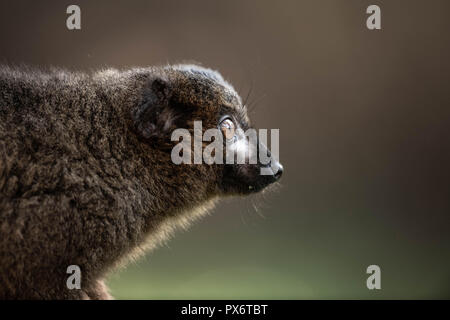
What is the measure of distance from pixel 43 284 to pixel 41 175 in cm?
59

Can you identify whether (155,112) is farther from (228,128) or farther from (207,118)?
(228,128)

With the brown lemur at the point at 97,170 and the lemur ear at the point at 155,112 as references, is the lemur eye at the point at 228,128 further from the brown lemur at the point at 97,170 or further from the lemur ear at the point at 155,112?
the lemur ear at the point at 155,112

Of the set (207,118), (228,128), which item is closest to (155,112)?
(207,118)

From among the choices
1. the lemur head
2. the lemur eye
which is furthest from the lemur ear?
the lemur eye

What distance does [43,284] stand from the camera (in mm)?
3168

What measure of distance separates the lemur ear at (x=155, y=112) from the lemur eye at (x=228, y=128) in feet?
1.16

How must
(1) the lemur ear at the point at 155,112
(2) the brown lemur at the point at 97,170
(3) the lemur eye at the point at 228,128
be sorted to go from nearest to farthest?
1. (2) the brown lemur at the point at 97,170
2. (1) the lemur ear at the point at 155,112
3. (3) the lemur eye at the point at 228,128

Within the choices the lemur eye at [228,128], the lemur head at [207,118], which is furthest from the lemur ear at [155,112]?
the lemur eye at [228,128]

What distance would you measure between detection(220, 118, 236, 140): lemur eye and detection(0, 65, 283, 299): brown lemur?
0.01 metres

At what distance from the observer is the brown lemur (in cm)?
319

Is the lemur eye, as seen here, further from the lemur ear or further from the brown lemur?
the lemur ear

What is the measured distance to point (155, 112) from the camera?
394 centimetres

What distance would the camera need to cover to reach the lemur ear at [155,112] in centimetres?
386
